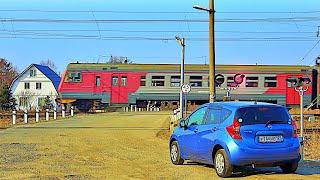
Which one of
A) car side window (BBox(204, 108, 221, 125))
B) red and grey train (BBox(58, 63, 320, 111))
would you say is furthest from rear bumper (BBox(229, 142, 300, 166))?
red and grey train (BBox(58, 63, 320, 111))

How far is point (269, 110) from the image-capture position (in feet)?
39.0

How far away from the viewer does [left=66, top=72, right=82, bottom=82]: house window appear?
153 feet

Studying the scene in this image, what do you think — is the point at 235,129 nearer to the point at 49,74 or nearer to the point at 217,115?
the point at 217,115

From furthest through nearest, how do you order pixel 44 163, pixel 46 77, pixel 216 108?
1. pixel 46 77
2. pixel 44 163
3. pixel 216 108

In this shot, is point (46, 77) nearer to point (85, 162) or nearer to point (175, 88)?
point (175, 88)

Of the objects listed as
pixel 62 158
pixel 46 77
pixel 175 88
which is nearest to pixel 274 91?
pixel 175 88

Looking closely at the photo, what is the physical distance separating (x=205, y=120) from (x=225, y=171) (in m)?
1.68

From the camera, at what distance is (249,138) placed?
37.5 ft

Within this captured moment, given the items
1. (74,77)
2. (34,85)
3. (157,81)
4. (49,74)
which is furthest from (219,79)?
(49,74)

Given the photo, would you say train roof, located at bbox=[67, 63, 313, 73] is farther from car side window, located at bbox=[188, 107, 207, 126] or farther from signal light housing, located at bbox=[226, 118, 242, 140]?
signal light housing, located at bbox=[226, 118, 242, 140]

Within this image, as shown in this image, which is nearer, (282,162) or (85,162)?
(282,162)

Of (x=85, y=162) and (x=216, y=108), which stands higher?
(x=216, y=108)

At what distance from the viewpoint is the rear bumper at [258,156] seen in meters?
11.3

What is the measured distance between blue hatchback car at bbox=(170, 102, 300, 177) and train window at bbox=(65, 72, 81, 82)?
34.9 m
